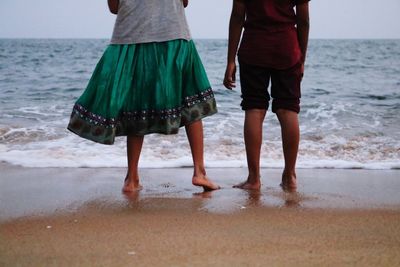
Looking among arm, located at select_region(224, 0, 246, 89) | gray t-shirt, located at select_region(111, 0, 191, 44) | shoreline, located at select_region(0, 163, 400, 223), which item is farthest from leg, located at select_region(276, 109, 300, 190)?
gray t-shirt, located at select_region(111, 0, 191, 44)

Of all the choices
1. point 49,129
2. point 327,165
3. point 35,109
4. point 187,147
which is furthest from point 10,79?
point 327,165

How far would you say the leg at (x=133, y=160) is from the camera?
3016 mm

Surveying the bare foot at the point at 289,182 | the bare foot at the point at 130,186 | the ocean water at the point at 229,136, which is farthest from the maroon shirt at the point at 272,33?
the ocean water at the point at 229,136

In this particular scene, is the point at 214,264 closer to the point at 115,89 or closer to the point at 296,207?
the point at 296,207

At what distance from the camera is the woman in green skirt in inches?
114

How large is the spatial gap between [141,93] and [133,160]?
1.35ft

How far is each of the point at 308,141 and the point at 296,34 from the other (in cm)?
203

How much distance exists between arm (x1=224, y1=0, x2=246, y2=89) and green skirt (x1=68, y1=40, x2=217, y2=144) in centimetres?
25

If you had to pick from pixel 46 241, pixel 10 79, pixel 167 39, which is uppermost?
pixel 167 39

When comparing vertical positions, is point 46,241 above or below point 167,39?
below

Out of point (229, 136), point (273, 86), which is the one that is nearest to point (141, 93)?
point (273, 86)

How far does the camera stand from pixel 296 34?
3100 millimetres

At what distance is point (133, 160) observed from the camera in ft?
10.1

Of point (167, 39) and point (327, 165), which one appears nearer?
point (167, 39)
